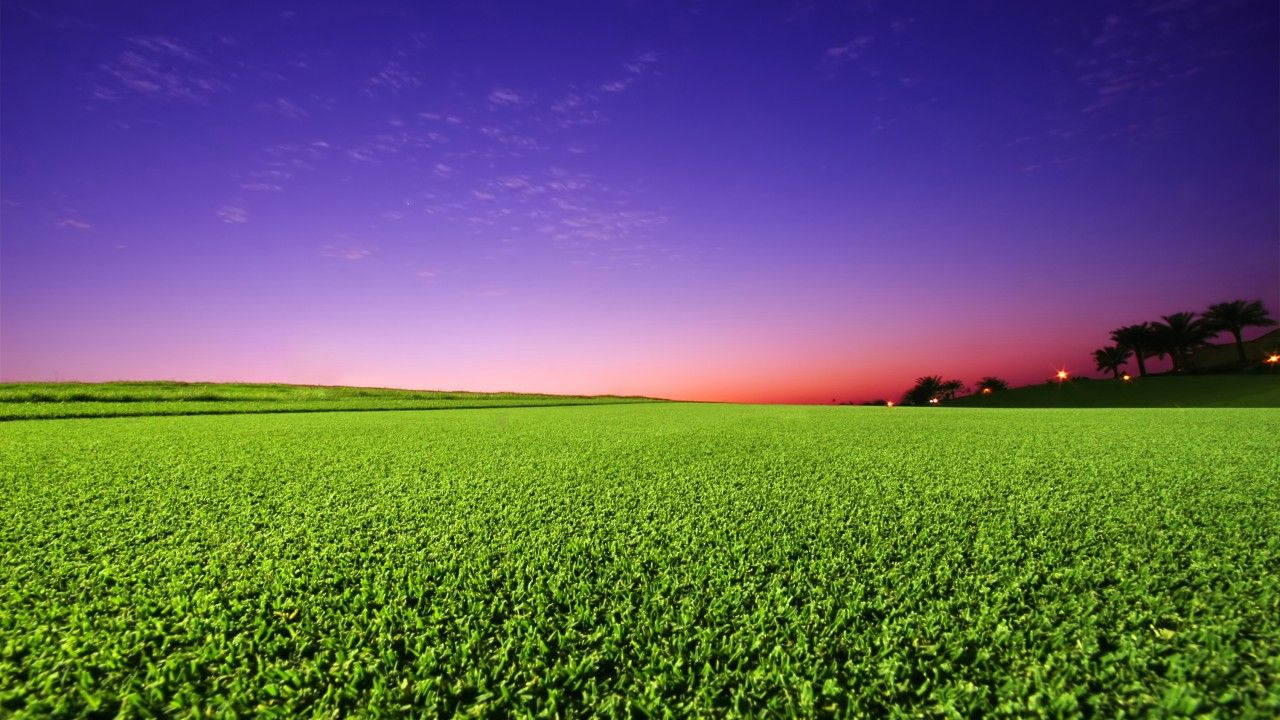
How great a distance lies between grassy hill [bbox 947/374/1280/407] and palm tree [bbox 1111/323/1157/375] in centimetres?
1728

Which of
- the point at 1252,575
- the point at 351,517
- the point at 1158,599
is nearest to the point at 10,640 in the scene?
the point at 351,517

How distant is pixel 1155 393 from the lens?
24766 mm

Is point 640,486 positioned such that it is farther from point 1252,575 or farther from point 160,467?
point 160,467

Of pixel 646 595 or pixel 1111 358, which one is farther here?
pixel 1111 358

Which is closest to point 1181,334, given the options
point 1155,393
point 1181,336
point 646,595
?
point 1181,336

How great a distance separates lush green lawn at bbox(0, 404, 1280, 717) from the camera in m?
1.21

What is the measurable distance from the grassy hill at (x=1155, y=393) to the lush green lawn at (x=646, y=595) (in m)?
24.9

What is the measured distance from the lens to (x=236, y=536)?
225cm

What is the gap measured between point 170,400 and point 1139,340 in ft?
194

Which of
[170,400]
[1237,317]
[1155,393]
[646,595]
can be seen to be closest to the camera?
[646,595]

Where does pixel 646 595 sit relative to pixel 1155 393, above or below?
below

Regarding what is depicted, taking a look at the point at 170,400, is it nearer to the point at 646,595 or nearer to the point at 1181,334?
the point at 646,595

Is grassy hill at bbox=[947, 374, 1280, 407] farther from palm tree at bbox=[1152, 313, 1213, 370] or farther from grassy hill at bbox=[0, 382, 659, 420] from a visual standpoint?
grassy hill at bbox=[0, 382, 659, 420]

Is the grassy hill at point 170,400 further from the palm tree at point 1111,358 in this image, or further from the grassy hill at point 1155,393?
the palm tree at point 1111,358
